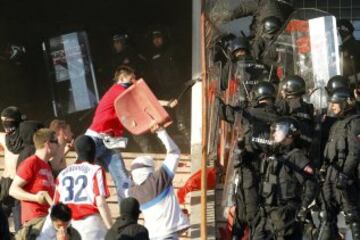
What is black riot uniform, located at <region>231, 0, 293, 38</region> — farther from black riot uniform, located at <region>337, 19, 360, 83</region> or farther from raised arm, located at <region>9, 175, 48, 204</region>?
raised arm, located at <region>9, 175, 48, 204</region>

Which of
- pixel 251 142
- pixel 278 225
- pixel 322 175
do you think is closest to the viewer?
pixel 278 225

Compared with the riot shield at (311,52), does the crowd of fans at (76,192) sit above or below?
below

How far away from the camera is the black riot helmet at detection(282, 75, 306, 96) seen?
1462 cm

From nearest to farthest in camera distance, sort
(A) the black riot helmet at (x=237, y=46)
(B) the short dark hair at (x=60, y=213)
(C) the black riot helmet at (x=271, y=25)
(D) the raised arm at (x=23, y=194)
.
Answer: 1. (B) the short dark hair at (x=60, y=213)
2. (D) the raised arm at (x=23, y=194)
3. (A) the black riot helmet at (x=237, y=46)
4. (C) the black riot helmet at (x=271, y=25)

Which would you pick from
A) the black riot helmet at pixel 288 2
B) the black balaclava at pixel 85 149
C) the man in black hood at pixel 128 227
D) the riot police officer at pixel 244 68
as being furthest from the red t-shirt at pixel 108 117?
the black riot helmet at pixel 288 2

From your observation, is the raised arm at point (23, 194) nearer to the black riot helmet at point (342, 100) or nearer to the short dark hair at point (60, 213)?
the short dark hair at point (60, 213)

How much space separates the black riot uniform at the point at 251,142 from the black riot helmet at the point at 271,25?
2.03m

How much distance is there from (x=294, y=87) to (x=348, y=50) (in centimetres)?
266

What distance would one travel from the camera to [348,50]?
55.9 feet

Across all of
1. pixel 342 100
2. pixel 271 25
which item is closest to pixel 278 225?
pixel 342 100

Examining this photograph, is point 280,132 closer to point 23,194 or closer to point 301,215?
point 301,215

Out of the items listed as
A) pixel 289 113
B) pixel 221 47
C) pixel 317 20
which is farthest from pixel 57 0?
pixel 289 113

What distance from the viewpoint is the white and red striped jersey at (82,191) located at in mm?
11641

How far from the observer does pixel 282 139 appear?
1337cm
